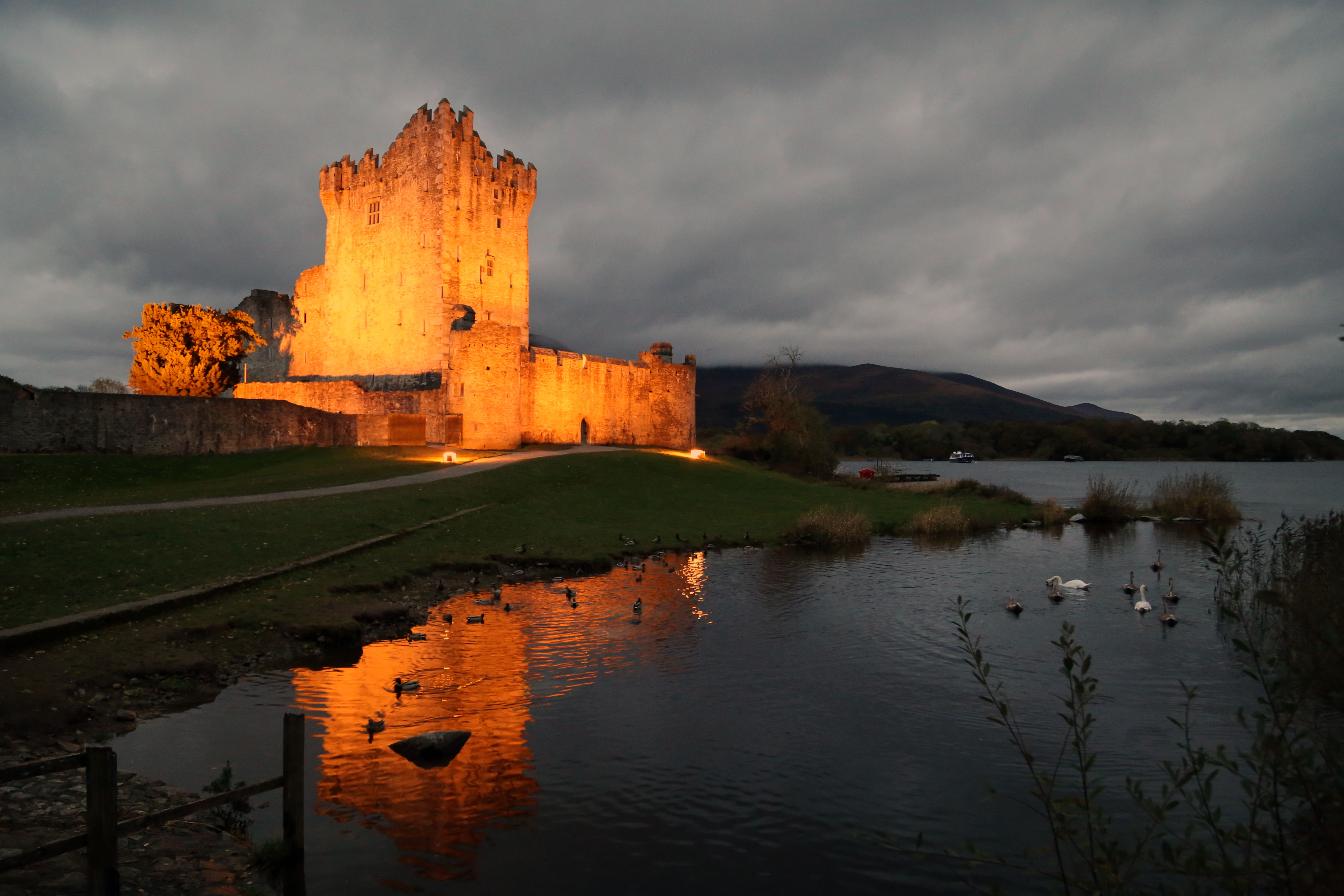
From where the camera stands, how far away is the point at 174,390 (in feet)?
153

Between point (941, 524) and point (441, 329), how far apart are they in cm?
3010

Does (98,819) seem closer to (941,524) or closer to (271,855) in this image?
(271,855)

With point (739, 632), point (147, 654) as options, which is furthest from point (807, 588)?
point (147, 654)

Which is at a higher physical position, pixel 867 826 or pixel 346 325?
pixel 346 325

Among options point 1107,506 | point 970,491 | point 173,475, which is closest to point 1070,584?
point 1107,506

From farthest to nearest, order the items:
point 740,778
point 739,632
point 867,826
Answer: point 739,632 → point 740,778 → point 867,826

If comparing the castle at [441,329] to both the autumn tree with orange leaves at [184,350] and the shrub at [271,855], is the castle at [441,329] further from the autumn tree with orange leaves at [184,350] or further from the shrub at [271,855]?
the shrub at [271,855]

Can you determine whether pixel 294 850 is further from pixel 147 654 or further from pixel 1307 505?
pixel 1307 505

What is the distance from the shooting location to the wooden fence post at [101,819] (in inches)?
183

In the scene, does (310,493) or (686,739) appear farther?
(310,493)

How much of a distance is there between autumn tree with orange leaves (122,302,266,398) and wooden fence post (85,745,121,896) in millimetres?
45935

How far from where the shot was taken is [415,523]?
21.0m

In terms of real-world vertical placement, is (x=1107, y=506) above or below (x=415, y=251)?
below

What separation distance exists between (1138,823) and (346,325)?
2001 inches
